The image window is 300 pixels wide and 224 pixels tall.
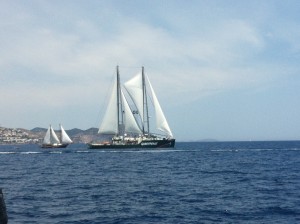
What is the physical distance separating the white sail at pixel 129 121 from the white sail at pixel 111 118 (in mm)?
2537

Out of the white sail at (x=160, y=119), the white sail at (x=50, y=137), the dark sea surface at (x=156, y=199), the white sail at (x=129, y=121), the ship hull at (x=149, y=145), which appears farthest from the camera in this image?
the white sail at (x=50, y=137)

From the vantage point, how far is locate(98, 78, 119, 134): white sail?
110000 millimetres

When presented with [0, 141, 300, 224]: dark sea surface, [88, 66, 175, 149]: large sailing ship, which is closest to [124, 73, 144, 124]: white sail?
[88, 66, 175, 149]: large sailing ship

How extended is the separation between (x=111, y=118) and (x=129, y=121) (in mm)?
5186

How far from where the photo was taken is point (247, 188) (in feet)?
103

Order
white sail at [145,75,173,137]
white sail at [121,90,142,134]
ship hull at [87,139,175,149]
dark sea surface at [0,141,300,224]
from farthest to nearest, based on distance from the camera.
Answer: ship hull at [87,139,175,149]
white sail at [145,75,173,137]
white sail at [121,90,142,134]
dark sea surface at [0,141,300,224]

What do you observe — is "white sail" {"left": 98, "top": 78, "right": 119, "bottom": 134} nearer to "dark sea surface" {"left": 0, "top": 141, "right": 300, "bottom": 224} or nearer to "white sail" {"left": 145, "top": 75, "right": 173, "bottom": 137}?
"white sail" {"left": 145, "top": 75, "right": 173, "bottom": 137}

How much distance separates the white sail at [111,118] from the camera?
110 meters

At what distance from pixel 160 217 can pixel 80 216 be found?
4.47 metres

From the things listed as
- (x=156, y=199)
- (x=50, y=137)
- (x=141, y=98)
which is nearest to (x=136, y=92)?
(x=141, y=98)

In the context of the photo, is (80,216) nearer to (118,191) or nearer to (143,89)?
(118,191)

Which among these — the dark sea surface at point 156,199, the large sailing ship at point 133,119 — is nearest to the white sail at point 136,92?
the large sailing ship at point 133,119

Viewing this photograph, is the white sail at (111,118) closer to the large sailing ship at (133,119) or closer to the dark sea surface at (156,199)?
the large sailing ship at (133,119)

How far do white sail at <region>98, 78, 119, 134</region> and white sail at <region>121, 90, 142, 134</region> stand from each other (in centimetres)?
254
